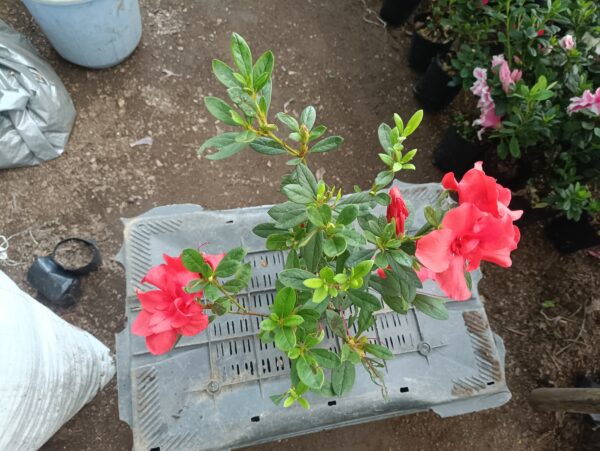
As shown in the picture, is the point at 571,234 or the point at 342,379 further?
the point at 571,234

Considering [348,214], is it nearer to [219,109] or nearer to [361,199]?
[361,199]

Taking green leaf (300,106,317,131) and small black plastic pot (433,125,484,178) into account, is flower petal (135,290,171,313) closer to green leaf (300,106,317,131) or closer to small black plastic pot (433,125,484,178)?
green leaf (300,106,317,131)

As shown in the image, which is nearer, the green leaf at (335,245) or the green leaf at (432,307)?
the green leaf at (335,245)

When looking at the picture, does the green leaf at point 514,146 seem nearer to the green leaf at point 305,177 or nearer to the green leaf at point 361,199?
the green leaf at point 361,199

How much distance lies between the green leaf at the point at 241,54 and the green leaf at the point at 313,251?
0.35 metres

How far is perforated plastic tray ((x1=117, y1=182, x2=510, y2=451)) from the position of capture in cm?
135

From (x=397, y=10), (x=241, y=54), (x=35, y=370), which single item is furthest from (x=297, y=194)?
(x=397, y=10)

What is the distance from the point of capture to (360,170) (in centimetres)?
236

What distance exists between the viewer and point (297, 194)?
2.95ft

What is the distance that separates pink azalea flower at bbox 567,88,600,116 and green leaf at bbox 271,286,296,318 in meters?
1.31

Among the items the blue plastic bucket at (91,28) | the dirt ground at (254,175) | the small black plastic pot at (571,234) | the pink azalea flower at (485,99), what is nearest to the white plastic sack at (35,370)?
the dirt ground at (254,175)

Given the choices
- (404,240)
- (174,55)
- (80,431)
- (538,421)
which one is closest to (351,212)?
(404,240)

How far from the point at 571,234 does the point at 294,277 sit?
1.76 metres

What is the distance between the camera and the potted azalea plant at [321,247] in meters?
0.77
